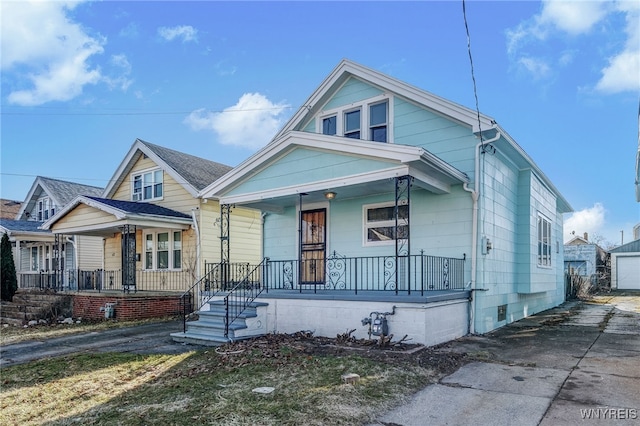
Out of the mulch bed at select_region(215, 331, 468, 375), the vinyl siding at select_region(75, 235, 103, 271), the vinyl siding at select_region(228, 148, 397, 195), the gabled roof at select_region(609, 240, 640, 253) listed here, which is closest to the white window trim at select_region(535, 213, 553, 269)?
the vinyl siding at select_region(228, 148, 397, 195)

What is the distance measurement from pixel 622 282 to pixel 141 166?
29.8 metres

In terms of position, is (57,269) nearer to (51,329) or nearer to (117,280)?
(117,280)

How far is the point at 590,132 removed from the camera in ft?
72.9

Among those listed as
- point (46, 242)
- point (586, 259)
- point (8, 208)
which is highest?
point (8, 208)

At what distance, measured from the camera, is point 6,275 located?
60.3 feet

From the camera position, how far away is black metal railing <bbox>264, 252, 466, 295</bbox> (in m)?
9.34

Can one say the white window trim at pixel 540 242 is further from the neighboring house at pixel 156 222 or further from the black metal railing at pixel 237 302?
the neighboring house at pixel 156 222

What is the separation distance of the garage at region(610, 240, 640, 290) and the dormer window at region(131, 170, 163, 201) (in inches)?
1123

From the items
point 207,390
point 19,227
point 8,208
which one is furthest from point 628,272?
point 8,208

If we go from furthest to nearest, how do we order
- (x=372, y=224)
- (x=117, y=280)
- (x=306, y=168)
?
(x=117, y=280)
(x=372, y=224)
(x=306, y=168)

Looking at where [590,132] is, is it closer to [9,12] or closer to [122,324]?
[122,324]

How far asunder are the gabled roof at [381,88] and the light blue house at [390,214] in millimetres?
28

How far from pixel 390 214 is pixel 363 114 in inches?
107

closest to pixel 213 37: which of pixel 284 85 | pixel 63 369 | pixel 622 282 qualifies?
pixel 284 85
